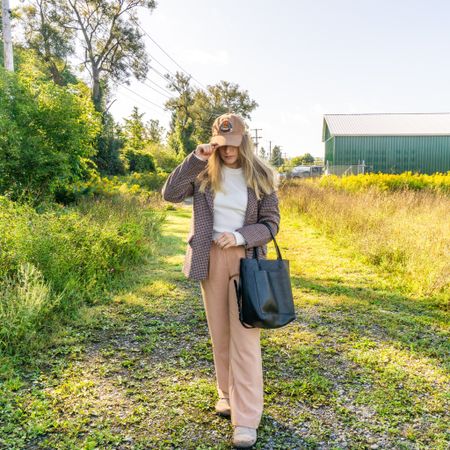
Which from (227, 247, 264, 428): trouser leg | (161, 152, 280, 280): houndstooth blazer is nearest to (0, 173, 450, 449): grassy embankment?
(227, 247, 264, 428): trouser leg

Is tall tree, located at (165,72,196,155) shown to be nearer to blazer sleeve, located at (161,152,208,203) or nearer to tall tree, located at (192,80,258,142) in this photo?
tall tree, located at (192,80,258,142)

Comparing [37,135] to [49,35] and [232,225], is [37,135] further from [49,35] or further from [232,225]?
[49,35]

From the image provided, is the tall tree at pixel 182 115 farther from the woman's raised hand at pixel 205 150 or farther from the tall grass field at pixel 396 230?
the woman's raised hand at pixel 205 150

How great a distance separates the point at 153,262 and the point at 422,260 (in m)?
4.28

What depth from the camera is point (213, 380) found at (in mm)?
3381

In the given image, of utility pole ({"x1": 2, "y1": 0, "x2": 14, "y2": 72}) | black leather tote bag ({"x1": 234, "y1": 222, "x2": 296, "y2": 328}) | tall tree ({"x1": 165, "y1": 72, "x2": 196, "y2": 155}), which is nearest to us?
black leather tote bag ({"x1": 234, "y1": 222, "x2": 296, "y2": 328})

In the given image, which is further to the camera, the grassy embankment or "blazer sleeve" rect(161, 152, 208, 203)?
the grassy embankment

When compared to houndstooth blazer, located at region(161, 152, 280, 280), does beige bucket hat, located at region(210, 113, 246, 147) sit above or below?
above

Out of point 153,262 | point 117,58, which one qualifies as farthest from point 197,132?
point 153,262

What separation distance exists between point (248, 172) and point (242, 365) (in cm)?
113

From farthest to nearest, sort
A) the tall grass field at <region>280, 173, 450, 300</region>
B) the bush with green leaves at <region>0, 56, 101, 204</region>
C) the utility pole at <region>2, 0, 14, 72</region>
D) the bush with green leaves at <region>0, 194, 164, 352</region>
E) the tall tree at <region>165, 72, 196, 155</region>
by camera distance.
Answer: the tall tree at <region>165, 72, 196, 155</region>, the utility pole at <region>2, 0, 14, 72</region>, the bush with green leaves at <region>0, 56, 101, 204</region>, the tall grass field at <region>280, 173, 450, 300</region>, the bush with green leaves at <region>0, 194, 164, 352</region>

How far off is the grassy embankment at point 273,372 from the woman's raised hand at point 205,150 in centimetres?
169

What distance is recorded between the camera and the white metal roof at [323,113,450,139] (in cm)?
3216

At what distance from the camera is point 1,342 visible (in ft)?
11.7
